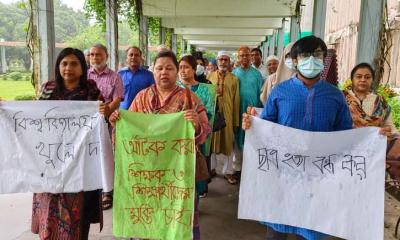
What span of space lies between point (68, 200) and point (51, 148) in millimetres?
382

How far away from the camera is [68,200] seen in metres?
2.55

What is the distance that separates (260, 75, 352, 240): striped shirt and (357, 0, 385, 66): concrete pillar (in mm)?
2741

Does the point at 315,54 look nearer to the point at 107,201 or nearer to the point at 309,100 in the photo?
the point at 309,100

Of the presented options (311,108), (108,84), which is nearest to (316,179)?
(311,108)

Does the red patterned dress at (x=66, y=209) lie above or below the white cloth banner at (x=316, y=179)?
below

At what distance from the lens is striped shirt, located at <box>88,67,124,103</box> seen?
3.87 metres

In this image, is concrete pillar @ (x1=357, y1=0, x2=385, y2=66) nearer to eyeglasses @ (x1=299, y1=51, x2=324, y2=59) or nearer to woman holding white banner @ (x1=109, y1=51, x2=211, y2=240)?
eyeglasses @ (x1=299, y1=51, x2=324, y2=59)

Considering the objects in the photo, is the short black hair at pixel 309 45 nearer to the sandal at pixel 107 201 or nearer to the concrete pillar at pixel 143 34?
the sandal at pixel 107 201

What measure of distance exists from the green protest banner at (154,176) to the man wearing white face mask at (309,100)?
0.48 metres

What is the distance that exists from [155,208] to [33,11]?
11.3 feet

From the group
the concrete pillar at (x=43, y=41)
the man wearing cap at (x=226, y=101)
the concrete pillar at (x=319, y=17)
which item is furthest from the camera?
the concrete pillar at (x=319, y=17)

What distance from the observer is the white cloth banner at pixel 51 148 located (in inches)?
99.9

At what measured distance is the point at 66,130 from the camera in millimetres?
2555

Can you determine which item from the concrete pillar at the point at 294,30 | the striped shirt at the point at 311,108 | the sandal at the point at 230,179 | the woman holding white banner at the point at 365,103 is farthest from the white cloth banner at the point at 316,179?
the concrete pillar at the point at 294,30
